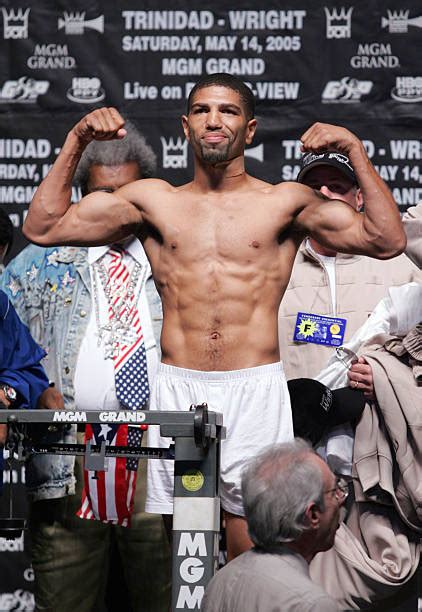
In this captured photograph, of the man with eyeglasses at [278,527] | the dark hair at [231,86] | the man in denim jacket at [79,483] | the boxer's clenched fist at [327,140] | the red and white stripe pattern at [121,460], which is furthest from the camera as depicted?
the man in denim jacket at [79,483]

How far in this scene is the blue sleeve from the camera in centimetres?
405

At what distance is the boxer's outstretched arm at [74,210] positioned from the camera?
12.2 ft

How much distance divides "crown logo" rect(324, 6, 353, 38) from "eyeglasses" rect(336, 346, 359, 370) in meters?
1.68

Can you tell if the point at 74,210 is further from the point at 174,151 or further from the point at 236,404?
the point at 174,151

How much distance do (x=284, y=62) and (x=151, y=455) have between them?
8.51 ft

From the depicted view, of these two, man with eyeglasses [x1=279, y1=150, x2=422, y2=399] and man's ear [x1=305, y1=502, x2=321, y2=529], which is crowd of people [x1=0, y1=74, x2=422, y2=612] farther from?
man's ear [x1=305, y1=502, x2=321, y2=529]

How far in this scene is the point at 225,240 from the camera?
12.2 ft

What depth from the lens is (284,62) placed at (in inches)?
207

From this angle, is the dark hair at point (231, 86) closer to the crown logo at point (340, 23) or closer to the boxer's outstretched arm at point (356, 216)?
the boxer's outstretched arm at point (356, 216)

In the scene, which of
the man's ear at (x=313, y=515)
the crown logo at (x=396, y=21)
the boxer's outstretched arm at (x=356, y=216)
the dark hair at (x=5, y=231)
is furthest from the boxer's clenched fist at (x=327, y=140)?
the crown logo at (x=396, y=21)

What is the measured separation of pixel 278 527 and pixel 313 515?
81 millimetres

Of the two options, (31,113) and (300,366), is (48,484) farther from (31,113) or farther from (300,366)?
(31,113)

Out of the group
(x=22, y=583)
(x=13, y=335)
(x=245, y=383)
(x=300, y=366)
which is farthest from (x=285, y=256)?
(x=22, y=583)

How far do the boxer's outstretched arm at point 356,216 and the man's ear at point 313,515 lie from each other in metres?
1.19
